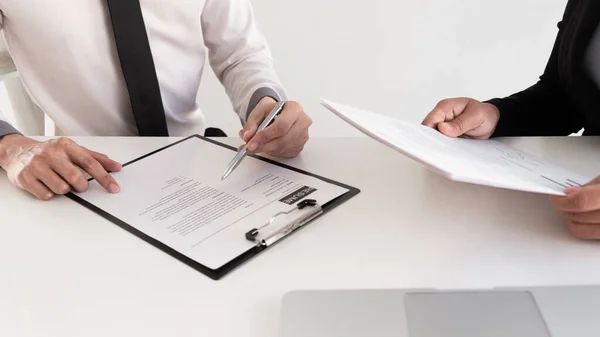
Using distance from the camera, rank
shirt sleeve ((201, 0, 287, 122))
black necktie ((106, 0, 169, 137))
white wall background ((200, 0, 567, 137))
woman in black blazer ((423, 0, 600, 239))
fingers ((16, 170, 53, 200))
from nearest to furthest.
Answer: fingers ((16, 170, 53, 200)) < woman in black blazer ((423, 0, 600, 239)) < black necktie ((106, 0, 169, 137)) < shirt sleeve ((201, 0, 287, 122)) < white wall background ((200, 0, 567, 137))

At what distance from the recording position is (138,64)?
84 centimetres

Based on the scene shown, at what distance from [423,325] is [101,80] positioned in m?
0.74

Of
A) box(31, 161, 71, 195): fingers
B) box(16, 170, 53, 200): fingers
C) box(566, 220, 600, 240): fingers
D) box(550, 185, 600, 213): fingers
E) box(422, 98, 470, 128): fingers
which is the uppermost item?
box(422, 98, 470, 128): fingers

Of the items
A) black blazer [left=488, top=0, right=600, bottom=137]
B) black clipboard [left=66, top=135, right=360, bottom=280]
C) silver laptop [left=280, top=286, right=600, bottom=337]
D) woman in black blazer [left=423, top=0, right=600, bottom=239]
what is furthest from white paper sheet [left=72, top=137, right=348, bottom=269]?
black blazer [left=488, top=0, right=600, bottom=137]

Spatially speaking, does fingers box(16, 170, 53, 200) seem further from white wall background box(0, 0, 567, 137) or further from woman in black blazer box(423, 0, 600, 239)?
white wall background box(0, 0, 567, 137)

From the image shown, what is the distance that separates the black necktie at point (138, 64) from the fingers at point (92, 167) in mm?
232

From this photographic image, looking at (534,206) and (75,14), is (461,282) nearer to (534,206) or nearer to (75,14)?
(534,206)

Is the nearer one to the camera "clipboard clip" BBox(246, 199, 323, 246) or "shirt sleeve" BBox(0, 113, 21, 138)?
"clipboard clip" BBox(246, 199, 323, 246)

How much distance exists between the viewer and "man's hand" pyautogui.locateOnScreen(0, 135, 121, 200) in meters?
0.61

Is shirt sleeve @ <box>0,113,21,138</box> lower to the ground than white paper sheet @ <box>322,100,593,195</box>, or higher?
lower

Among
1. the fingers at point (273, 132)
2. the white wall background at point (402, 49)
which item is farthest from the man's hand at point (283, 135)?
the white wall background at point (402, 49)

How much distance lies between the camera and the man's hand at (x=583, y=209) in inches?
19.1

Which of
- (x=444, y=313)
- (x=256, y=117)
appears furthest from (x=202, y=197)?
(x=444, y=313)

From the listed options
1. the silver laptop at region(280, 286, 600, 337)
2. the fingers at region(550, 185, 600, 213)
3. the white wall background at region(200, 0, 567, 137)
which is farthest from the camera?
the white wall background at region(200, 0, 567, 137)
